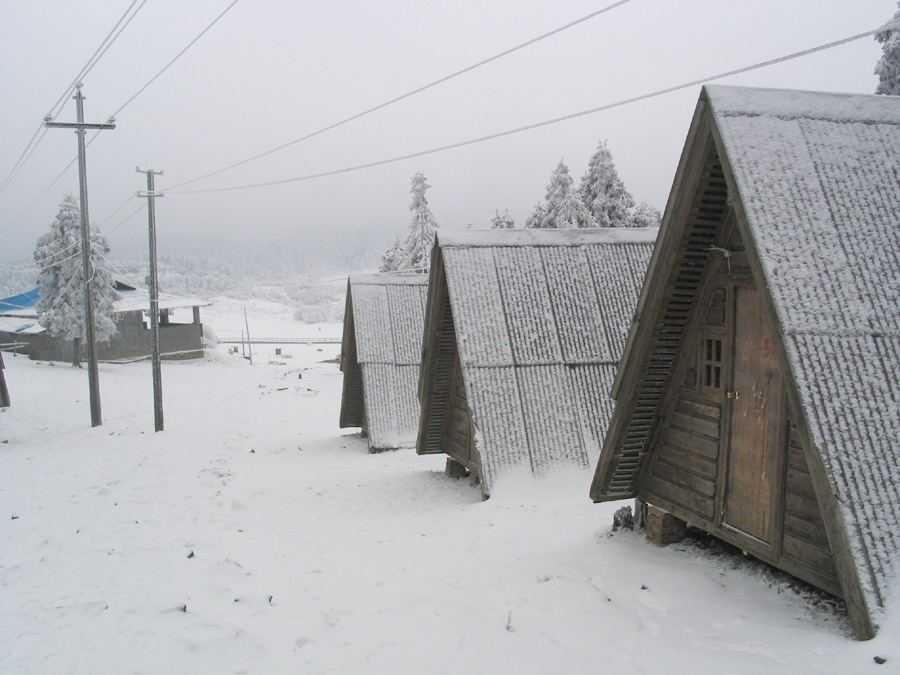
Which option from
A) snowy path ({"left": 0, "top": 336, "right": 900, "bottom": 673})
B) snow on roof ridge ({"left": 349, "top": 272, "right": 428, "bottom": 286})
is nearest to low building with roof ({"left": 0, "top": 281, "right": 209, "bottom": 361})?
snow on roof ridge ({"left": 349, "top": 272, "right": 428, "bottom": 286})

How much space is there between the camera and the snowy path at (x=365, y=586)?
4.86 meters

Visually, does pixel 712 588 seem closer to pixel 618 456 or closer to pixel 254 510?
pixel 618 456

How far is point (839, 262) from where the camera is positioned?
5.12 metres

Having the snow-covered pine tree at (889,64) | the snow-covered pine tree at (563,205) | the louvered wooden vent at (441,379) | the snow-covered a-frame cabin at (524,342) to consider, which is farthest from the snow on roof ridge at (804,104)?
the snow-covered pine tree at (563,205)

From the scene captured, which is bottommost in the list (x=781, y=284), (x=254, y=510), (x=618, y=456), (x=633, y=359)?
(x=254, y=510)

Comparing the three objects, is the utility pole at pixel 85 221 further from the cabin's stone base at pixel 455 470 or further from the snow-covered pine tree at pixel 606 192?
the snow-covered pine tree at pixel 606 192

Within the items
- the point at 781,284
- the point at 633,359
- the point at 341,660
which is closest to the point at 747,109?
the point at 781,284

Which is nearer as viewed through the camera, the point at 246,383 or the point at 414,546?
the point at 414,546

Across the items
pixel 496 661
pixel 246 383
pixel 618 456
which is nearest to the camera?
pixel 496 661

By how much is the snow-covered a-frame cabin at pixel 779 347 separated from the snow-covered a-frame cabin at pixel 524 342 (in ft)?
11.7

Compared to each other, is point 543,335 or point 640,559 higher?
point 543,335

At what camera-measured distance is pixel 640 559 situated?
6.73 m

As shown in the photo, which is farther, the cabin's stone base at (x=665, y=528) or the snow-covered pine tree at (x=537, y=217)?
the snow-covered pine tree at (x=537, y=217)

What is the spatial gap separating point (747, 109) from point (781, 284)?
1.88 m
